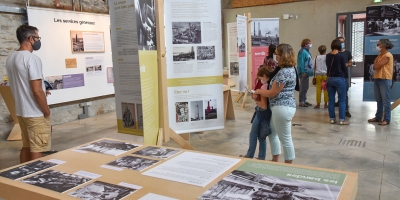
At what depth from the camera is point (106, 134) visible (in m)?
→ 5.54

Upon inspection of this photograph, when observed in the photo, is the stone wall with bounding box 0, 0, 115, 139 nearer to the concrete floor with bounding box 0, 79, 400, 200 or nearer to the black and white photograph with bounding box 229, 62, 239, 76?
the concrete floor with bounding box 0, 79, 400, 200

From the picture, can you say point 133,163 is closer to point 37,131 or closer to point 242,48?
point 37,131

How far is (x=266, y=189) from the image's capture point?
1.33m

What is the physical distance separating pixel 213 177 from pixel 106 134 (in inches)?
173

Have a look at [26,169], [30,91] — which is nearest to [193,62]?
[30,91]

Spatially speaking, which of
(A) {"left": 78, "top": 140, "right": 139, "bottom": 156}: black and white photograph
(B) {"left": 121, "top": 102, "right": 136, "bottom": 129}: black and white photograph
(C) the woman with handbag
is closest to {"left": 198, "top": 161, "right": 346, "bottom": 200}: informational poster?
(A) {"left": 78, "top": 140, "right": 139, "bottom": 156}: black and white photograph

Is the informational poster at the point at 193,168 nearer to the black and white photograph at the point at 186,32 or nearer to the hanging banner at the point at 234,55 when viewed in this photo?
the black and white photograph at the point at 186,32

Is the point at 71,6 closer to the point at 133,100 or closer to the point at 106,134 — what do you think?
the point at 106,134

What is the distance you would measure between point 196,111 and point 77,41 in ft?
12.9

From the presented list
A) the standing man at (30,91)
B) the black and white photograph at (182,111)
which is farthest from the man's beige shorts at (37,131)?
the black and white photograph at (182,111)

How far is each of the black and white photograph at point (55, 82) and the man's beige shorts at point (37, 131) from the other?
3.18 metres

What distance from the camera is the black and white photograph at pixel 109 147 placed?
194 centimetres

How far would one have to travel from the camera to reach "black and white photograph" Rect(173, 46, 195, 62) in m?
3.61

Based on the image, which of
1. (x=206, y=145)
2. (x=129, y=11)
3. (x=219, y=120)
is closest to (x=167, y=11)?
(x=129, y=11)
